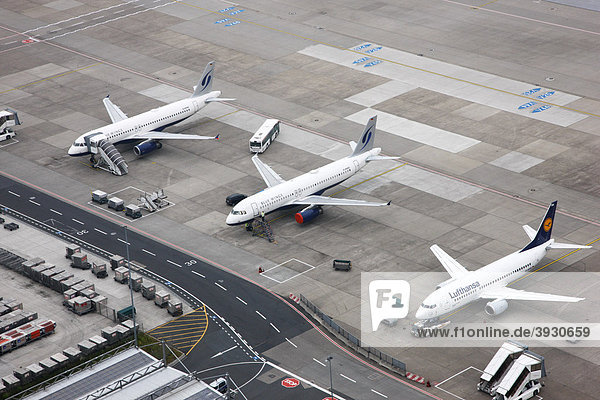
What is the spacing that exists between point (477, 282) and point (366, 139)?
115 ft

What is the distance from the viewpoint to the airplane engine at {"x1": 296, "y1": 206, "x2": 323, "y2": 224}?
408 ft

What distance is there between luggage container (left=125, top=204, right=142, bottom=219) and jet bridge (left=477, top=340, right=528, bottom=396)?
181ft

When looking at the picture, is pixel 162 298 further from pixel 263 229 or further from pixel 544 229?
pixel 544 229

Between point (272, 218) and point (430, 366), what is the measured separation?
37.3 meters

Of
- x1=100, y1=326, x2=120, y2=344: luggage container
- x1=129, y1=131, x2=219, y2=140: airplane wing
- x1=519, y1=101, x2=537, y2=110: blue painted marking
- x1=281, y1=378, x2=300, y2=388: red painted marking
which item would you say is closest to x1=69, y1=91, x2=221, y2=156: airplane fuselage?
x1=129, y1=131, x2=219, y2=140: airplane wing

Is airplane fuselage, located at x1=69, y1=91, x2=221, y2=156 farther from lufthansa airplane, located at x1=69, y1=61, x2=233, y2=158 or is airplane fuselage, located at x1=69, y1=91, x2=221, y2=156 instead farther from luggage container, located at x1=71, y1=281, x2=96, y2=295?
luggage container, located at x1=71, y1=281, x2=96, y2=295

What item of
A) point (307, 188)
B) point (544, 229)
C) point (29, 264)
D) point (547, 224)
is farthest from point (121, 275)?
point (547, 224)

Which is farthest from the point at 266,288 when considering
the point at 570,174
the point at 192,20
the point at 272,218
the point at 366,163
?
the point at 192,20

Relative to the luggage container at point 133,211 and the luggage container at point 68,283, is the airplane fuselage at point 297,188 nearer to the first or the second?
the luggage container at point 133,211

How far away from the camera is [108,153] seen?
140250 mm

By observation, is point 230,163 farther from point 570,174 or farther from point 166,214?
point 570,174

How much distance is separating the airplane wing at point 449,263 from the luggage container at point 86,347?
4026cm

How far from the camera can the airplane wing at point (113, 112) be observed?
Result: 151375 millimetres

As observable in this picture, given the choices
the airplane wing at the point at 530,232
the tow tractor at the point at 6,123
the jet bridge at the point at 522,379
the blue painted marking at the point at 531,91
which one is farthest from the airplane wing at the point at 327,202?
the tow tractor at the point at 6,123
